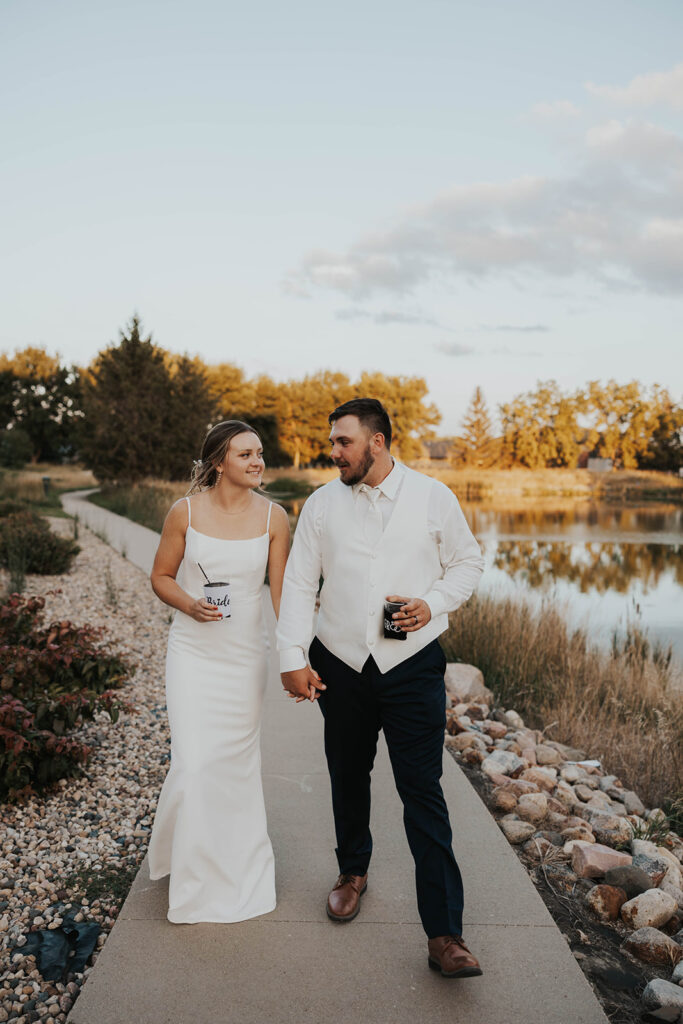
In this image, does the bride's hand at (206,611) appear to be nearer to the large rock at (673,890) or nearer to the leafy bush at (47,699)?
the leafy bush at (47,699)

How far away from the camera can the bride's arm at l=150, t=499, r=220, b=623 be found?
11.1 feet

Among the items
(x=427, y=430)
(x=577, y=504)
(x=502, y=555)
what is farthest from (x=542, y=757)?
(x=427, y=430)

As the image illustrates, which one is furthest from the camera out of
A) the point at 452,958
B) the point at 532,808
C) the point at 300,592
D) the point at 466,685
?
the point at 466,685

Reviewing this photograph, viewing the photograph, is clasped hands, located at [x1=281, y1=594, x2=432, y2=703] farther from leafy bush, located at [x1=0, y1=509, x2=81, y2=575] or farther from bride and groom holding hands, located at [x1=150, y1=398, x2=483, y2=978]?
leafy bush, located at [x1=0, y1=509, x2=81, y2=575]

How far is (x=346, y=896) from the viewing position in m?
3.23

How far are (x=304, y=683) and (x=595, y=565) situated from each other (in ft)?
57.6

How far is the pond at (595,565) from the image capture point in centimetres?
1276

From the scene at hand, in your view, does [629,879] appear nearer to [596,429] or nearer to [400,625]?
[400,625]

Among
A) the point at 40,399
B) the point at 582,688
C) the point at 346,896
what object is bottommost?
the point at 582,688

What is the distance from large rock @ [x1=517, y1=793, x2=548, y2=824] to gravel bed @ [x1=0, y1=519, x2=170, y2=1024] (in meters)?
2.08

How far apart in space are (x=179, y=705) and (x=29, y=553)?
28.4ft

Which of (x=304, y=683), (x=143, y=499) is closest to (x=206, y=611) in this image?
(x=304, y=683)

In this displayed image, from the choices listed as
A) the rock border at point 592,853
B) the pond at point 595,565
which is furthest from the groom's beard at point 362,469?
the pond at point 595,565

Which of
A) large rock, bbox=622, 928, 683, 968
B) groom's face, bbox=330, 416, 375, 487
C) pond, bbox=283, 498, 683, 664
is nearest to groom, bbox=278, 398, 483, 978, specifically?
groom's face, bbox=330, 416, 375, 487
